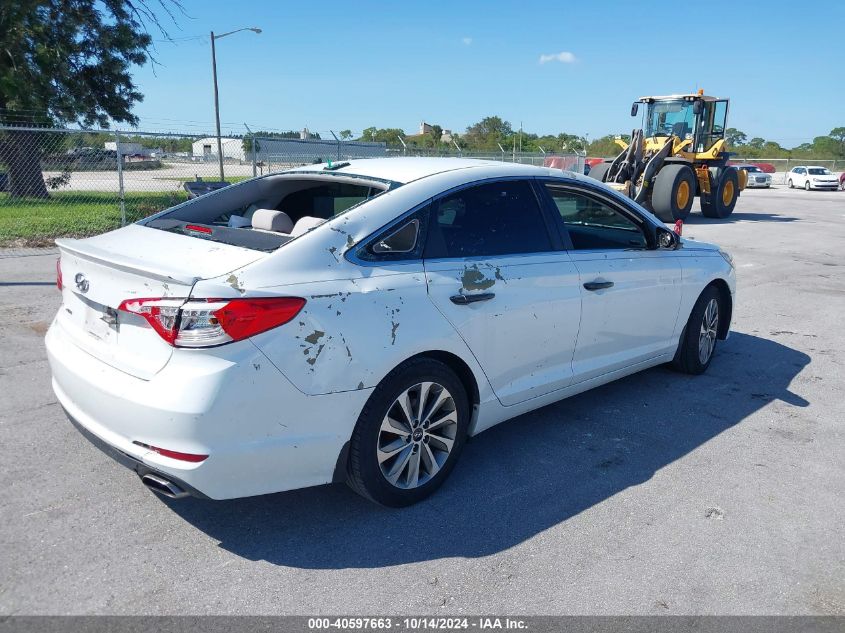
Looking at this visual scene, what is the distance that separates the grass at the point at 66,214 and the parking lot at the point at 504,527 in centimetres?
739

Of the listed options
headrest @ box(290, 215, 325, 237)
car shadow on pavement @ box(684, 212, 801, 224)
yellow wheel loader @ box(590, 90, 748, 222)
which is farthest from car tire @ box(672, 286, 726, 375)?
car shadow on pavement @ box(684, 212, 801, 224)

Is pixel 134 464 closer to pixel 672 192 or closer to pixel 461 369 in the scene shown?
pixel 461 369

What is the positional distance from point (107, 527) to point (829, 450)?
4.11 metres

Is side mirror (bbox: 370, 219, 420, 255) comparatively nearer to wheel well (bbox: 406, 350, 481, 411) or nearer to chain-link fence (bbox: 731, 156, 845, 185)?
wheel well (bbox: 406, 350, 481, 411)

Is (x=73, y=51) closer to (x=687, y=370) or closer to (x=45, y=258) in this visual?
(x=45, y=258)

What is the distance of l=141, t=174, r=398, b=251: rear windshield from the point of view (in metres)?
3.52

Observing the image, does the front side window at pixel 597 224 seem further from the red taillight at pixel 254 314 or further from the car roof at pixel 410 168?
the red taillight at pixel 254 314

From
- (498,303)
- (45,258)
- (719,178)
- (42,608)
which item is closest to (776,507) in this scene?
(498,303)

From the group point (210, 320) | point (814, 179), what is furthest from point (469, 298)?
point (814, 179)

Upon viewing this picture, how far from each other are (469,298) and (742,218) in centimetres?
1958

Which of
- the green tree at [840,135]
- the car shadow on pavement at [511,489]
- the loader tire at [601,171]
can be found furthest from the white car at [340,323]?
the green tree at [840,135]

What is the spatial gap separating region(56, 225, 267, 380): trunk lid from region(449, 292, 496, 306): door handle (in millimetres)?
969

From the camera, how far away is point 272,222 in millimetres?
3672

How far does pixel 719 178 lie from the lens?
19125 millimetres
